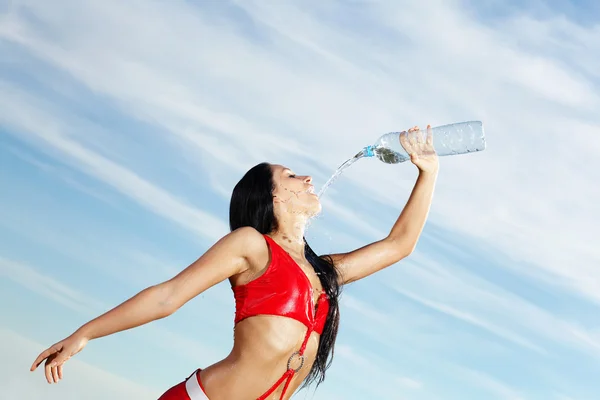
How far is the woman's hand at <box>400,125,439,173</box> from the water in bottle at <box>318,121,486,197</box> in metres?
0.58

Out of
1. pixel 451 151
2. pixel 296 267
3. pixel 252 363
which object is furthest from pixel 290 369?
pixel 451 151

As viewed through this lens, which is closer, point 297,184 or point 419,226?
point 297,184

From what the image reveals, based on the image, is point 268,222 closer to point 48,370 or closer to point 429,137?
point 429,137

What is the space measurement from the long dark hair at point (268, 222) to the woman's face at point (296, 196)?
5 centimetres

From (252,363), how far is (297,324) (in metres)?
0.33

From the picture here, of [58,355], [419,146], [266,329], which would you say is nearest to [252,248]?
[266,329]

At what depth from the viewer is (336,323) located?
17.4 ft

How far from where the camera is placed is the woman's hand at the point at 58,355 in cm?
436

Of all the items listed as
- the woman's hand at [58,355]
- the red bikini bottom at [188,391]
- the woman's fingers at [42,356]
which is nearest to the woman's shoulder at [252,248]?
the red bikini bottom at [188,391]

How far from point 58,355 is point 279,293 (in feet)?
4.07

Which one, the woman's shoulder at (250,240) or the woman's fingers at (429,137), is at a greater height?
the woman's fingers at (429,137)

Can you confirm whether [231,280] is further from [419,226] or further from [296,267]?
[419,226]

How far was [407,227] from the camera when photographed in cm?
584

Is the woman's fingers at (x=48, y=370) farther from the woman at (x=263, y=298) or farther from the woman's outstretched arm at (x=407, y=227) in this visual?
the woman's outstretched arm at (x=407, y=227)
